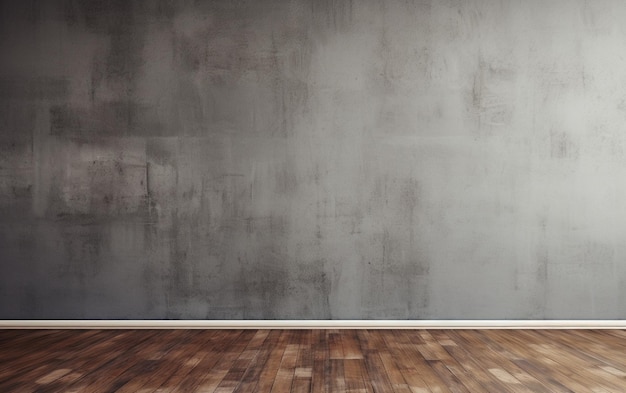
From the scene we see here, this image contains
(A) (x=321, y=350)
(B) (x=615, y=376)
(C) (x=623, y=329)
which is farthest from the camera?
(C) (x=623, y=329)

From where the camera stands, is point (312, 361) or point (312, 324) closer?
point (312, 361)

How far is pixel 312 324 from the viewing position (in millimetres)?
3967

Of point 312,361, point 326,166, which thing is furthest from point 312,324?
point 326,166

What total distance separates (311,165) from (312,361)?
154 cm

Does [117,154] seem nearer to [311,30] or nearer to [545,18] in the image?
[311,30]

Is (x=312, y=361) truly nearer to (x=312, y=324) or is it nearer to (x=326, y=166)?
(x=312, y=324)

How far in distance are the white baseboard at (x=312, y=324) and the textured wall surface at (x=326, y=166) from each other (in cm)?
6

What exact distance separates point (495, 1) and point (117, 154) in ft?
10.4

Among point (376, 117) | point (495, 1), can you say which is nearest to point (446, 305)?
point (376, 117)

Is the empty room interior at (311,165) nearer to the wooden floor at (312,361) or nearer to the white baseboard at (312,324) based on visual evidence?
the white baseboard at (312,324)

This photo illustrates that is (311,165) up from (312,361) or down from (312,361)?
up

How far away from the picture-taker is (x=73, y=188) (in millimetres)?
4070

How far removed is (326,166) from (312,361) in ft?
5.05

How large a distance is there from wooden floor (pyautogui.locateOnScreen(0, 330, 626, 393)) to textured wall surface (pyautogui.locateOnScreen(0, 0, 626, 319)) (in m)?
0.31
